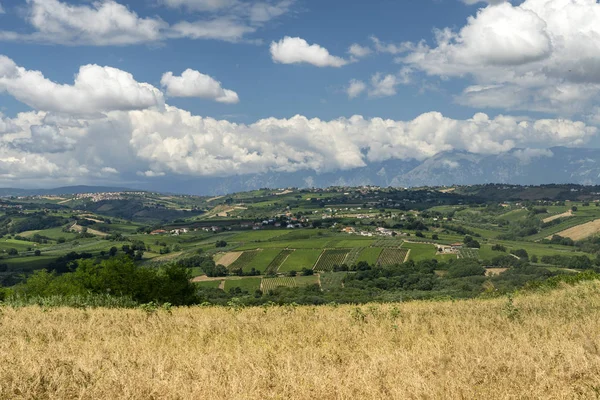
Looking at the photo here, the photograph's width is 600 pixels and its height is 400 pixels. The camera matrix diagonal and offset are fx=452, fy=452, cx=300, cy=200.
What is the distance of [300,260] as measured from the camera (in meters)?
147

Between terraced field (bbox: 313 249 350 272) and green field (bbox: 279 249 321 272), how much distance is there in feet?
6.73

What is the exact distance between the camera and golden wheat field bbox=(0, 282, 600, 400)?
21.8 feet

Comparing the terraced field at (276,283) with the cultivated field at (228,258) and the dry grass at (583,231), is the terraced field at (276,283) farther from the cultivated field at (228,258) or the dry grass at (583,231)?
the dry grass at (583,231)

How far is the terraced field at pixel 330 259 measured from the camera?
460 feet

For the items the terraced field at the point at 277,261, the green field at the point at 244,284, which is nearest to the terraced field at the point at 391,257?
the terraced field at the point at 277,261

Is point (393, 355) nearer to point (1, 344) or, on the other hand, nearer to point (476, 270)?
point (1, 344)

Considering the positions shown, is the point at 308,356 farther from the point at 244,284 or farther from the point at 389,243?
the point at 389,243

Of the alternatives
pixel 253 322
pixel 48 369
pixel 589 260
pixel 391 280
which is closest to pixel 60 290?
pixel 253 322

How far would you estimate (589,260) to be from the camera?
13512 centimetres

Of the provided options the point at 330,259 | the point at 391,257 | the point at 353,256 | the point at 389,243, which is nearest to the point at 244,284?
the point at 330,259

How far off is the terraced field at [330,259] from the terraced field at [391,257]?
1256 cm

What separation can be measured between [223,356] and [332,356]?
2.10m

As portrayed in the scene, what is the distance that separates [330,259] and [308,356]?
5592 inches

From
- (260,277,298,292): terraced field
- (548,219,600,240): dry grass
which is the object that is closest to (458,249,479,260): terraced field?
(260,277,298,292): terraced field
